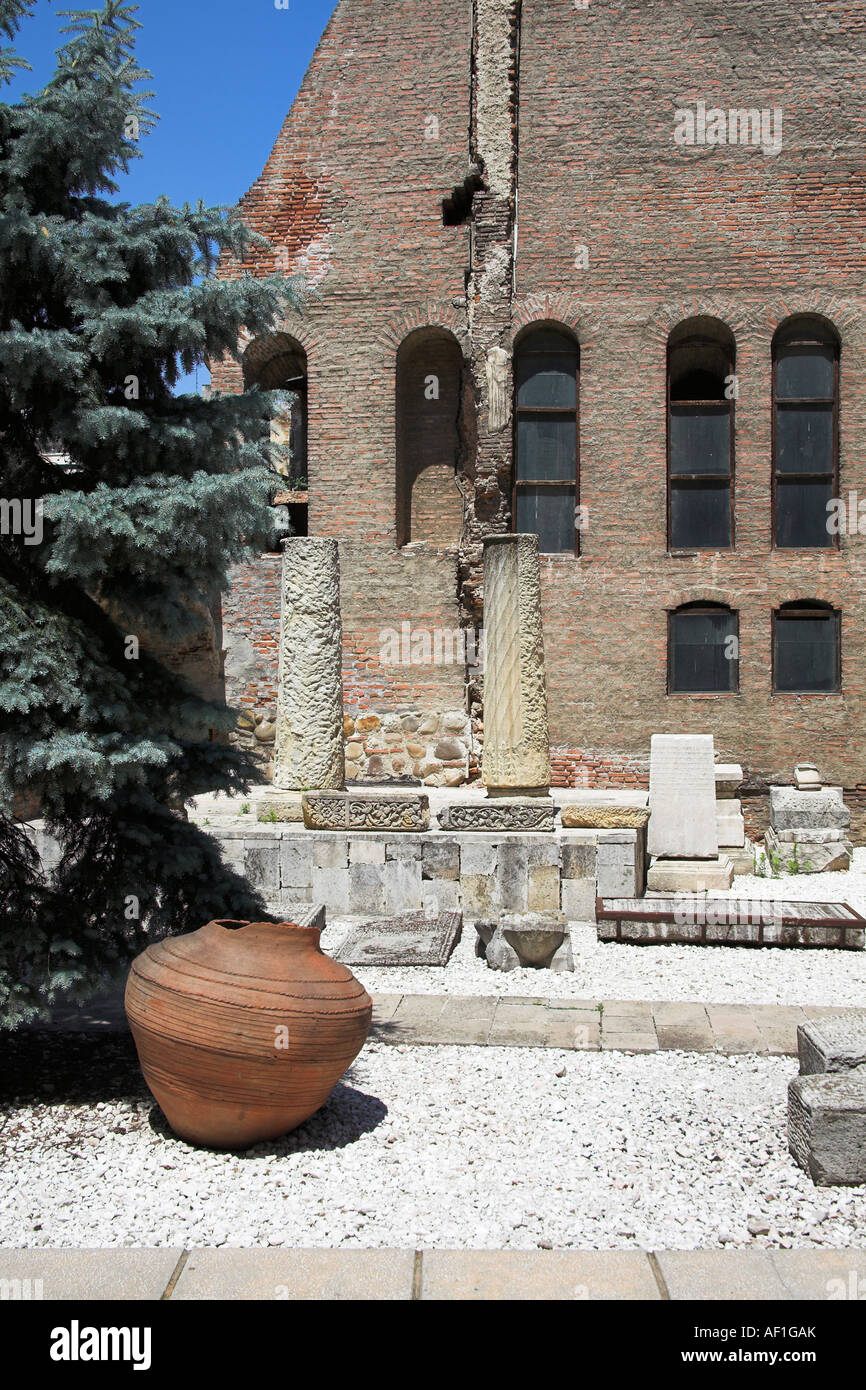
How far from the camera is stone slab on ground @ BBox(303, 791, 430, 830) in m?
9.25

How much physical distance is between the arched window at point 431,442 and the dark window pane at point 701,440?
9.56 ft

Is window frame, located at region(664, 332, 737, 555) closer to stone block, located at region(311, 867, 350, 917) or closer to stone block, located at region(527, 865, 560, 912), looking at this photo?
stone block, located at region(527, 865, 560, 912)

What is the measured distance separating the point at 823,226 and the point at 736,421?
2583 mm

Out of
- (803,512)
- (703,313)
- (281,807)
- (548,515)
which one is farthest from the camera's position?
(548,515)

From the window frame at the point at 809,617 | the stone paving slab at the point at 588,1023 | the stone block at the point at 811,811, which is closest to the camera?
the stone paving slab at the point at 588,1023

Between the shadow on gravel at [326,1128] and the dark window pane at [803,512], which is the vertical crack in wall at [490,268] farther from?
the shadow on gravel at [326,1128]

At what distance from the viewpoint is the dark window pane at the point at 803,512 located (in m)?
14.2

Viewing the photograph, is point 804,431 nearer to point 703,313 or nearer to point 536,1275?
point 703,313

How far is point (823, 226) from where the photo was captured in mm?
13875

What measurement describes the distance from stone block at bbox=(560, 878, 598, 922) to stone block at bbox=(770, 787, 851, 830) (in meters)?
4.63

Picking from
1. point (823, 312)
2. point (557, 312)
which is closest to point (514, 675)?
point (557, 312)

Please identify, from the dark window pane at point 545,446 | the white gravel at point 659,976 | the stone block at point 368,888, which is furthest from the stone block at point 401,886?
the dark window pane at point 545,446

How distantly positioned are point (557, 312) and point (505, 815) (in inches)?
307

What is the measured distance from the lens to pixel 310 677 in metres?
10.1
